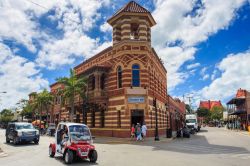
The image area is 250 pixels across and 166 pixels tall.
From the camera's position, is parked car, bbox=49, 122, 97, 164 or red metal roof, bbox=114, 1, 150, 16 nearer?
parked car, bbox=49, 122, 97, 164

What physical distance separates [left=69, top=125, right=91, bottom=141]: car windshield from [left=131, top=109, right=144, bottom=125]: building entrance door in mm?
16269

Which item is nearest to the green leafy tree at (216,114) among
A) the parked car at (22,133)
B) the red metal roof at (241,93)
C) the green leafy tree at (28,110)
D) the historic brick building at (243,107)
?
the historic brick building at (243,107)

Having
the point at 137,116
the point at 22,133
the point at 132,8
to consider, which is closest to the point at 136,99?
the point at 137,116

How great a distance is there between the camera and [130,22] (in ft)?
108

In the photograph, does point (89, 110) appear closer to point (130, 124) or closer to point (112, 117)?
point (112, 117)

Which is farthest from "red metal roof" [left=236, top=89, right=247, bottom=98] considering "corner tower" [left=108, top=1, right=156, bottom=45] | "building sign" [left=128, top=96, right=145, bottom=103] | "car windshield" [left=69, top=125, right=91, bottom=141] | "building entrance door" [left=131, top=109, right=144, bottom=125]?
"car windshield" [left=69, top=125, right=91, bottom=141]

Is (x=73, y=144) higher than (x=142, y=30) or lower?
lower

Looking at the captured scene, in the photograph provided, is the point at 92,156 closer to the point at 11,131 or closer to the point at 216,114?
the point at 11,131

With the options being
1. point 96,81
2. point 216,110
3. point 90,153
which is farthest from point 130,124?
point 216,110

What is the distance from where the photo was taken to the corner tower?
32562 millimetres

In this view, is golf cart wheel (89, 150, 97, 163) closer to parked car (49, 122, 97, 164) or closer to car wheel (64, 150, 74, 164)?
parked car (49, 122, 97, 164)

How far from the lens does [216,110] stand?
114125mm

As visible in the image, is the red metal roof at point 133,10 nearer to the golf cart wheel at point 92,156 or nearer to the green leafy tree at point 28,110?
the golf cart wheel at point 92,156

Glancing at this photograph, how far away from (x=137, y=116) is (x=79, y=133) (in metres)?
17.2
